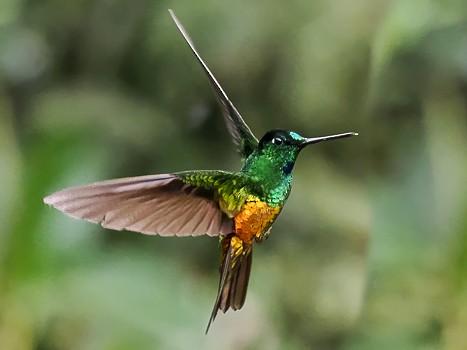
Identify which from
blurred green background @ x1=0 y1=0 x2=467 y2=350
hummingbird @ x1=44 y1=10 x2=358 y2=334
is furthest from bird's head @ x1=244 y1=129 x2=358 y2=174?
blurred green background @ x1=0 y1=0 x2=467 y2=350

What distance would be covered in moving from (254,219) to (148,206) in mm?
27

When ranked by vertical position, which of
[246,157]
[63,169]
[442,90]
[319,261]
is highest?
[442,90]

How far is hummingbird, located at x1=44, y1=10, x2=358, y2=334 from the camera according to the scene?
0.45 ft

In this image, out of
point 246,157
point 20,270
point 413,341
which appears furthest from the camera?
point 413,341

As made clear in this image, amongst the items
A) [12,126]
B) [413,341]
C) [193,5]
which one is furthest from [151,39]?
[413,341]

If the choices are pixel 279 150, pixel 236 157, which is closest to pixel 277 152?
pixel 279 150

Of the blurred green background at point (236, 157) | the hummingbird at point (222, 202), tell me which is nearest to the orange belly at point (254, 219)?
the hummingbird at point (222, 202)

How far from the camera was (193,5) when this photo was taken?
2.55ft

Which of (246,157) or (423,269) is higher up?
(423,269)

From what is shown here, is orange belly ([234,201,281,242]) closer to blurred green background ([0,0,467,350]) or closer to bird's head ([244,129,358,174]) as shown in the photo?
bird's head ([244,129,358,174])

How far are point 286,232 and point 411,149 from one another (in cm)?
17

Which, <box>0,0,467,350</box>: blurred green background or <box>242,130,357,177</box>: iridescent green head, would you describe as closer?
<box>242,130,357,177</box>: iridescent green head

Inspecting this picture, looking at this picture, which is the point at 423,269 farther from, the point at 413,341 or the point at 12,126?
the point at 12,126

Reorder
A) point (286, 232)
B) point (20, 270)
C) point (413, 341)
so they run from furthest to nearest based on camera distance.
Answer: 1. point (286, 232)
2. point (413, 341)
3. point (20, 270)
